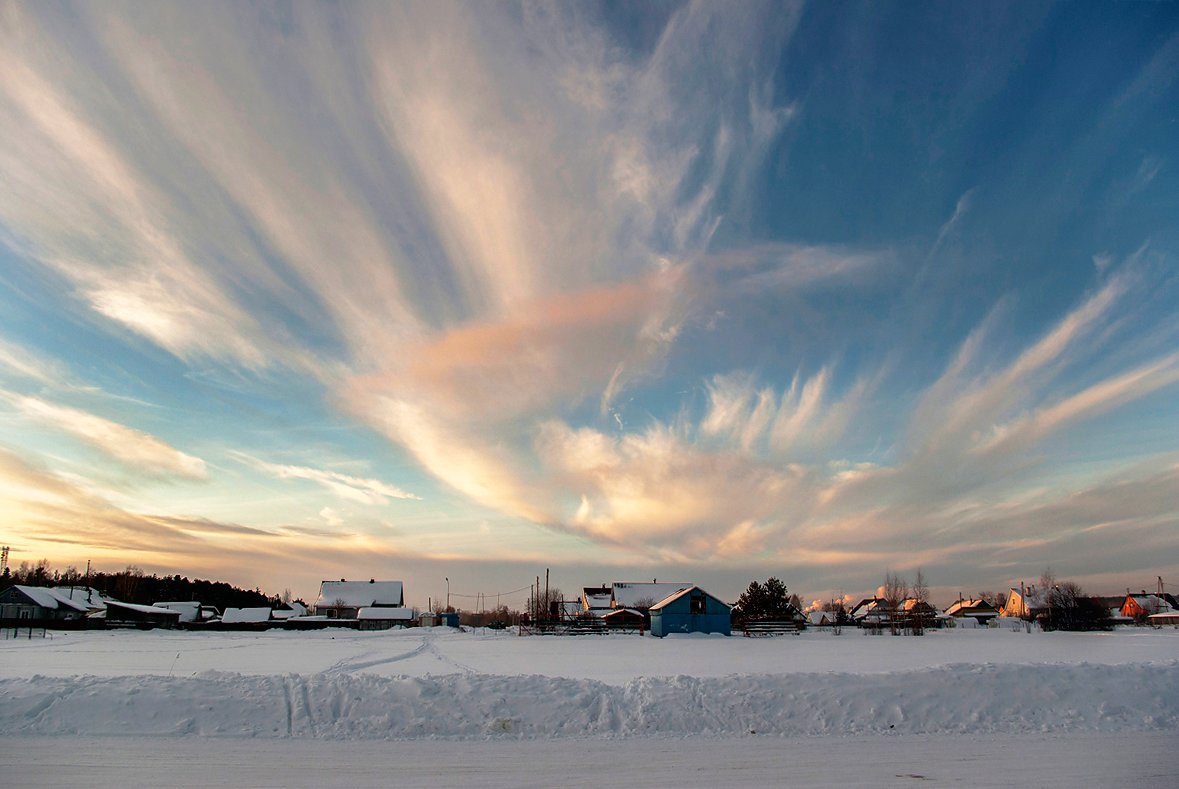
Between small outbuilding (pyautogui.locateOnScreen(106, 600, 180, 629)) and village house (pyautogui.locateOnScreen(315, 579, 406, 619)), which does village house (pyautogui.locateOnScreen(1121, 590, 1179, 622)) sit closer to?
village house (pyautogui.locateOnScreen(315, 579, 406, 619))

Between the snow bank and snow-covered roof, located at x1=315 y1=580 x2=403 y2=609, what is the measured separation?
127785mm

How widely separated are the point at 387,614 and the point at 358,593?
15065 mm

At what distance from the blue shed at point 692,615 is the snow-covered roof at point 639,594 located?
3760 cm

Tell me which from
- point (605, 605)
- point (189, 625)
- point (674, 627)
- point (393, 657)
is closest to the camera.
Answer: point (393, 657)

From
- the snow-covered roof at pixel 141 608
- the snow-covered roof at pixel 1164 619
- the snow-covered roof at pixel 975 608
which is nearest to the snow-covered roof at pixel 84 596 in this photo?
the snow-covered roof at pixel 141 608

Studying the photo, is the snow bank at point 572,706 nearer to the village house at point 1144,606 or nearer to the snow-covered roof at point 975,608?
the village house at point 1144,606

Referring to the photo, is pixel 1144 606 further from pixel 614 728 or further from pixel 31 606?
pixel 31 606

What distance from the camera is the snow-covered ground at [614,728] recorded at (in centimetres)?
1198

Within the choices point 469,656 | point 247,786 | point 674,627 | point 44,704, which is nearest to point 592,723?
point 247,786

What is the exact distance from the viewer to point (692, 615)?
79062 mm

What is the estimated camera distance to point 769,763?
1272 cm

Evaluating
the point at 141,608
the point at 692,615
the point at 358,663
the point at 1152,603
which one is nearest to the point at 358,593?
the point at 141,608

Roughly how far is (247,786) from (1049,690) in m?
18.5

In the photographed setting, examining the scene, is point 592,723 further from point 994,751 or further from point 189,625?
point 189,625
